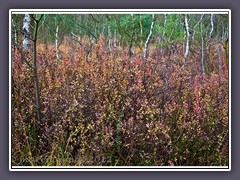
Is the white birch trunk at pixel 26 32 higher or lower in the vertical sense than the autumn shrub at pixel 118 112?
higher

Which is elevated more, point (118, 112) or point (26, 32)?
point (26, 32)

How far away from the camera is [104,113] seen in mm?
4258

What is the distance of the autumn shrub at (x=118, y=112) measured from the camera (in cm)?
421

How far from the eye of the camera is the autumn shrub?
421cm

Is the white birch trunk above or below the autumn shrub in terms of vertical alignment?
above

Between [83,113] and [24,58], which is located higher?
[24,58]

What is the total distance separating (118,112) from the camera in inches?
168

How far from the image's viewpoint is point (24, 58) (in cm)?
420
